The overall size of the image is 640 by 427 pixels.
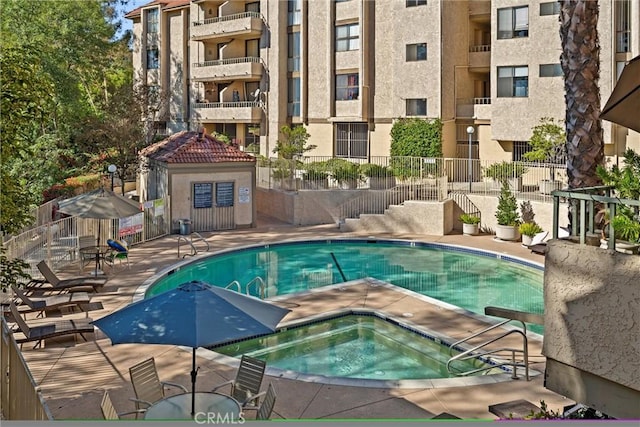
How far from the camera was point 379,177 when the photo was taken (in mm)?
28047

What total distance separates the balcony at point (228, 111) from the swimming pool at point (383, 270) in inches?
713

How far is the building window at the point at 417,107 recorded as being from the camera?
3456 centimetres

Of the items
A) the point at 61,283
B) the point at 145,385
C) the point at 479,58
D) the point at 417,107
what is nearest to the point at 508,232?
the point at 417,107

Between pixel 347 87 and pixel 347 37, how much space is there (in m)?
2.72

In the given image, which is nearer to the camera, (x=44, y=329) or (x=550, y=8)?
(x=44, y=329)

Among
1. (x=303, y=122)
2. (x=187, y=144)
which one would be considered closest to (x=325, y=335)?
(x=187, y=144)

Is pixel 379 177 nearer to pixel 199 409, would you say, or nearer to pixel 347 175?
pixel 347 175

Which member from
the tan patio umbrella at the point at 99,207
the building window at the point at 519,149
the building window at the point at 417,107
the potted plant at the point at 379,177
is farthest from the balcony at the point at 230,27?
the tan patio umbrella at the point at 99,207

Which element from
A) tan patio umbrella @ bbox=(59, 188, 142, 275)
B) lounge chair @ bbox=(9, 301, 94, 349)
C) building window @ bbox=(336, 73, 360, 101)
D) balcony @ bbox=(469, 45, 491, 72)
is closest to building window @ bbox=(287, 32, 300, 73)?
building window @ bbox=(336, 73, 360, 101)

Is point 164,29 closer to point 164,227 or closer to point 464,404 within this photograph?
point 164,227

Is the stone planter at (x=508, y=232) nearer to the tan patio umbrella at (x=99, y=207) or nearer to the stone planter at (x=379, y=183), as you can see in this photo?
the stone planter at (x=379, y=183)

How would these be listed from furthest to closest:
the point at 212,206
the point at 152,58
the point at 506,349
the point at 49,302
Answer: the point at 152,58, the point at 212,206, the point at 49,302, the point at 506,349

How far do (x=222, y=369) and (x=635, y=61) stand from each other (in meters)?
7.77

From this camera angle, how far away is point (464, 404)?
986 centimetres
